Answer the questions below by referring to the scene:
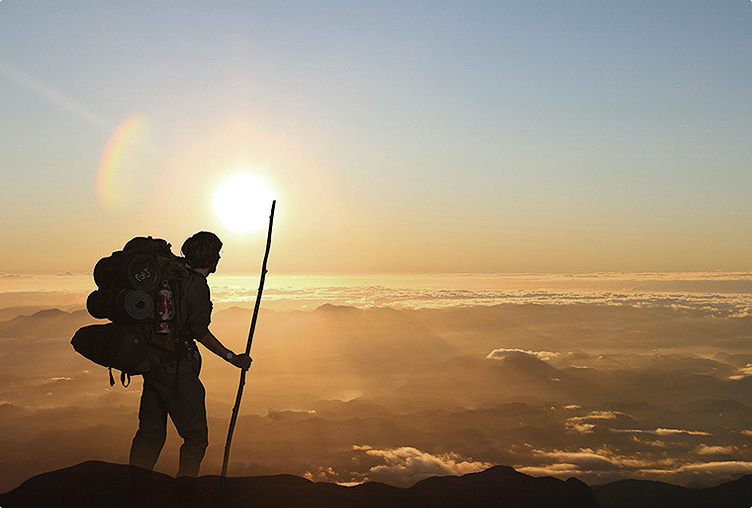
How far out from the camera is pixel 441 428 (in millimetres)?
196125

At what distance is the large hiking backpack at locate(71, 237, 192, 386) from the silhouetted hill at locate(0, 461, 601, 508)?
1.76 meters

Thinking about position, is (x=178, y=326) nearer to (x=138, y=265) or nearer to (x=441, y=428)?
(x=138, y=265)

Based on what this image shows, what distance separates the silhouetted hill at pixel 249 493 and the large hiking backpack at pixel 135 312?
5.77ft

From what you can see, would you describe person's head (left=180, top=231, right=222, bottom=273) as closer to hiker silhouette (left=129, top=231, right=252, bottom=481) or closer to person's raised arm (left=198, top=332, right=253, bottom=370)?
hiker silhouette (left=129, top=231, right=252, bottom=481)

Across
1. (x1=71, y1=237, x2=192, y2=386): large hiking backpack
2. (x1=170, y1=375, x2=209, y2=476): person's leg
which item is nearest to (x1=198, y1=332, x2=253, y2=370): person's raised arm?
(x1=71, y1=237, x2=192, y2=386): large hiking backpack

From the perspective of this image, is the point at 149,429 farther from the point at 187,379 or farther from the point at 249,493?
the point at 249,493

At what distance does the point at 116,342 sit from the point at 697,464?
762ft

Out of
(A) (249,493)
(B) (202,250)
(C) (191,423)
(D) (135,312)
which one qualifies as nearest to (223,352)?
(C) (191,423)

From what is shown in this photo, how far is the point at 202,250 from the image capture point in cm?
702

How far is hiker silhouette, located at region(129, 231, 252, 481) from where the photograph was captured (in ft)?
22.1

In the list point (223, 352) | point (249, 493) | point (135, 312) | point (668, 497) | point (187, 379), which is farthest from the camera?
point (668, 497)

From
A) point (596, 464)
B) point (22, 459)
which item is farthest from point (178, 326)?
point (596, 464)

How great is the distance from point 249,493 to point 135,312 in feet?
9.62

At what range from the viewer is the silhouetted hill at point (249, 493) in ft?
23.4
